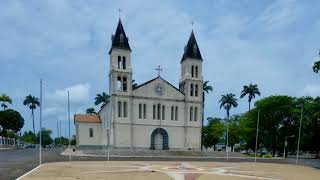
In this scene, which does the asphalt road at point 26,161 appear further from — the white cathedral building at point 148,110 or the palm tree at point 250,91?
the palm tree at point 250,91

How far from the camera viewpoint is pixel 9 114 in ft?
349

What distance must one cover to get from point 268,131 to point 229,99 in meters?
23.7

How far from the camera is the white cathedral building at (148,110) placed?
2532 inches

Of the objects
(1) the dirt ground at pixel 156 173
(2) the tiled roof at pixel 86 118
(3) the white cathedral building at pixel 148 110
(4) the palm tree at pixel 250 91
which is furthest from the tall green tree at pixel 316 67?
(4) the palm tree at pixel 250 91

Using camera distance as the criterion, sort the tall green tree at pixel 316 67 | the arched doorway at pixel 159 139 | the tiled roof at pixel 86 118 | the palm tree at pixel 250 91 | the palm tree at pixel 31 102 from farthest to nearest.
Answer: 1. the palm tree at pixel 31 102
2. the palm tree at pixel 250 91
3. the tiled roof at pixel 86 118
4. the arched doorway at pixel 159 139
5. the tall green tree at pixel 316 67

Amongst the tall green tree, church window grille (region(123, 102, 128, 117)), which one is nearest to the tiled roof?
church window grille (region(123, 102, 128, 117))

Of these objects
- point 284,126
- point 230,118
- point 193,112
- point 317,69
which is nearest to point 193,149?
point 193,112

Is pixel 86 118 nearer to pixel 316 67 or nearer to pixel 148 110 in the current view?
pixel 148 110

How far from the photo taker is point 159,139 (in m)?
66.6

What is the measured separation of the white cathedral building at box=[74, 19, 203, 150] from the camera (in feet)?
211

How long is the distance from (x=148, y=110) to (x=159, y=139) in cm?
516

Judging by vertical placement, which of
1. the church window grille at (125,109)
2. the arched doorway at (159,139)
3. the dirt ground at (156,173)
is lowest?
the arched doorway at (159,139)

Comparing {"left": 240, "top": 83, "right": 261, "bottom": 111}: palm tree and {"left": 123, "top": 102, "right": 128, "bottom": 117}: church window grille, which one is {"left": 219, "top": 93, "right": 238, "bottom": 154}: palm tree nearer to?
{"left": 240, "top": 83, "right": 261, "bottom": 111}: palm tree

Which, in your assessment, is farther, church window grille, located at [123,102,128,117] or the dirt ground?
church window grille, located at [123,102,128,117]
